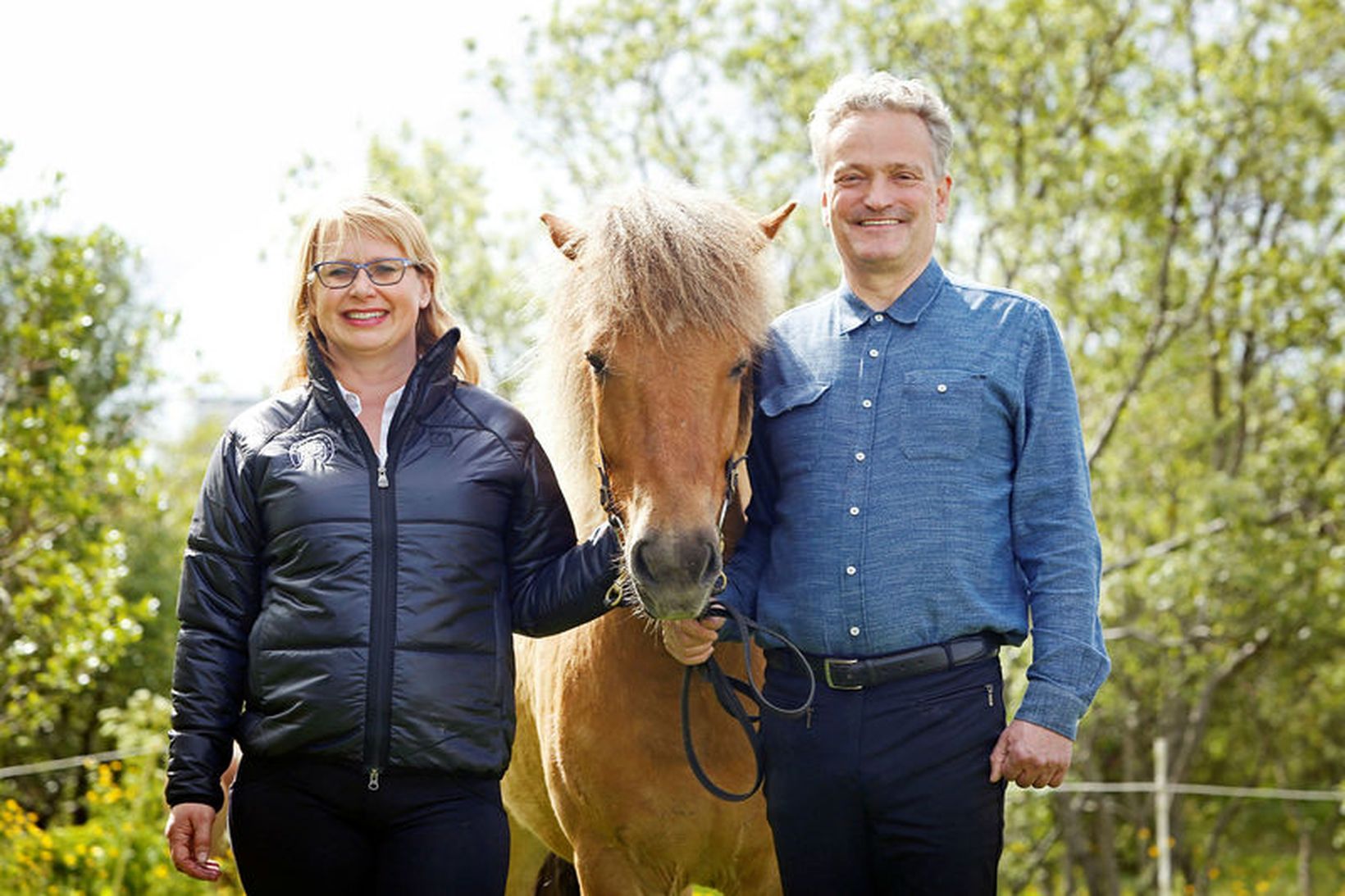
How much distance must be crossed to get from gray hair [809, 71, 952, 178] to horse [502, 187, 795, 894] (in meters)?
0.33

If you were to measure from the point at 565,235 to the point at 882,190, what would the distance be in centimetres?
79

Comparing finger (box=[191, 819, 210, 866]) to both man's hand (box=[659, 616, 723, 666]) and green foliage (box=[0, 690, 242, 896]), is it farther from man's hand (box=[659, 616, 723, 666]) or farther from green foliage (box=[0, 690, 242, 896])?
green foliage (box=[0, 690, 242, 896])

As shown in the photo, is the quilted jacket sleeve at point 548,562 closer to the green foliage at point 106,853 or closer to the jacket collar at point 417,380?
the jacket collar at point 417,380

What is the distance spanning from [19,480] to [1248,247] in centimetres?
1241

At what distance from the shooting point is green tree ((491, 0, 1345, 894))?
12984 millimetres

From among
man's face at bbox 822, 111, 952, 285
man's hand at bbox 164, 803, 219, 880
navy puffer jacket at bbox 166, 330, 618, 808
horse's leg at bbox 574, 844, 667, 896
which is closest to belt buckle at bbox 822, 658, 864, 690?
navy puffer jacket at bbox 166, 330, 618, 808

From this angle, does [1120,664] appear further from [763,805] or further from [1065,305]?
[763,805]

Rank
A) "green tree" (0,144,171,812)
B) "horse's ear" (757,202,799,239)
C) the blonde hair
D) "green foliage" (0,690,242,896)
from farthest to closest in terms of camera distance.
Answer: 1. "green foliage" (0,690,242,896)
2. "green tree" (0,144,171,812)
3. "horse's ear" (757,202,799,239)
4. the blonde hair

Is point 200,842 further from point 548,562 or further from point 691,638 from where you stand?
point 691,638

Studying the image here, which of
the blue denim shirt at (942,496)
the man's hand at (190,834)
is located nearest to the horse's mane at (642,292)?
the blue denim shirt at (942,496)

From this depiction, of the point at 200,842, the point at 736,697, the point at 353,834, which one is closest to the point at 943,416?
the point at 736,697

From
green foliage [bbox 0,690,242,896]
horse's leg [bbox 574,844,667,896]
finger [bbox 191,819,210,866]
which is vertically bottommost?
green foliage [bbox 0,690,242,896]

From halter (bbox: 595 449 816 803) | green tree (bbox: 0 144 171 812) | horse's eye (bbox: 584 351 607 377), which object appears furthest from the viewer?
green tree (bbox: 0 144 171 812)

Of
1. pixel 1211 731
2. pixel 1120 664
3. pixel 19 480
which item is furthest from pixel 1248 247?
pixel 19 480
